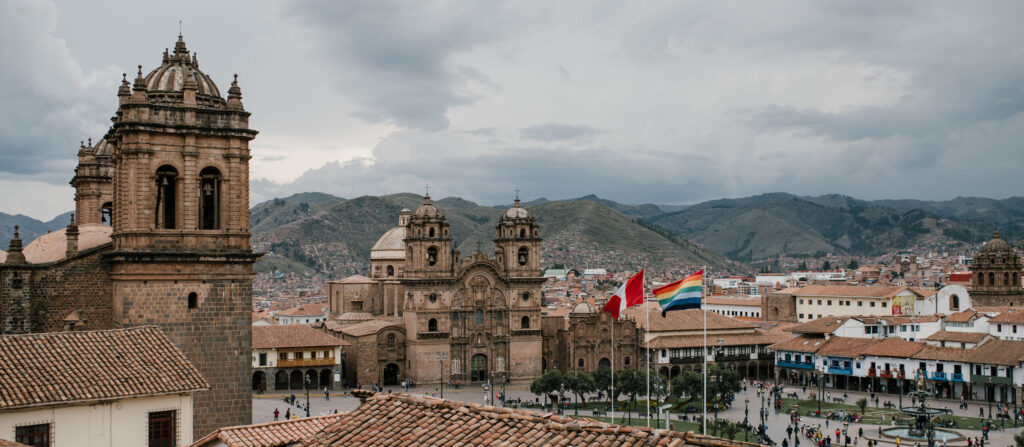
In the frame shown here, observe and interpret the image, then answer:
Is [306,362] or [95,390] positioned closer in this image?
[95,390]

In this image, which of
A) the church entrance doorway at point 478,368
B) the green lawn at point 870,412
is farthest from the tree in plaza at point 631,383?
the church entrance doorway at point 478,368

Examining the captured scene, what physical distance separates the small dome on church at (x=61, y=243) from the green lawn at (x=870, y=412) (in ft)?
131

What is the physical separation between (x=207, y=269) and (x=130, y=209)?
2.38 m

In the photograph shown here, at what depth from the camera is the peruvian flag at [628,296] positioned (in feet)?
110

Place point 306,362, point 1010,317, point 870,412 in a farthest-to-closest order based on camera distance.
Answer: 1. point 1010,317
2. point 306,362
3. point 870,412

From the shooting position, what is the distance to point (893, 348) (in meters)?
65.6

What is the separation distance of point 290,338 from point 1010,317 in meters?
48.8

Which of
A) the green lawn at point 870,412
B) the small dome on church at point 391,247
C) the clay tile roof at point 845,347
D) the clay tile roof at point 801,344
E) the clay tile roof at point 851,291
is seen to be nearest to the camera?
the green lawn at point 870,412

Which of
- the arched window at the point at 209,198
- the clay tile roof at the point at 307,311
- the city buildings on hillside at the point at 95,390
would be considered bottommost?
the clay tile roof at the point at 307,311

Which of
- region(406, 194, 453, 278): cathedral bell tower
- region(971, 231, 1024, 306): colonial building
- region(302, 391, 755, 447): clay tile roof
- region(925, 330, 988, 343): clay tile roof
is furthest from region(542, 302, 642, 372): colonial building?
region(302, 391, 755, 447): clay tile roof

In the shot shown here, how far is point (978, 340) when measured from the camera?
6350 centimetres

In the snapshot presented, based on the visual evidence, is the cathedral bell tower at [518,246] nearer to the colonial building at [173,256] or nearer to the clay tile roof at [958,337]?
the clay tile roof at [958,337]

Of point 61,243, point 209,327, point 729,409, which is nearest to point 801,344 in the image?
point 729,409

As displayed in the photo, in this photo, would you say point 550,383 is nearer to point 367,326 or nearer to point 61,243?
point 367,326
